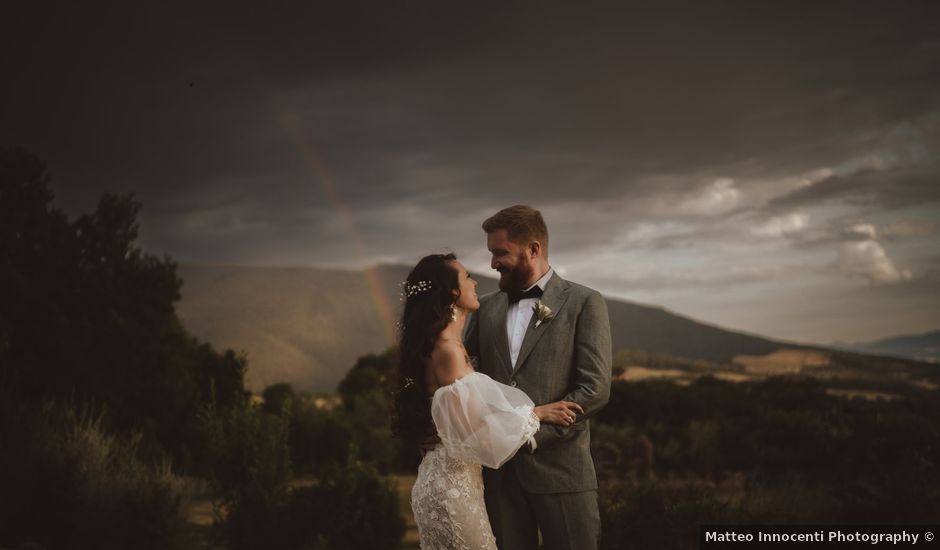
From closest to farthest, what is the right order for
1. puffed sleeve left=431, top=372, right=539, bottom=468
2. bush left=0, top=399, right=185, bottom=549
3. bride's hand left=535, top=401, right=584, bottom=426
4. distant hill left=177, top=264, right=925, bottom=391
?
1. puffed sleeve left=431, top=372, right=539, bottom=468
2. bride's hand left=535, top=401, right=584, bottom=426
3. bush left=0, top=399, right=185, bottom=549
4. distant hill left=177, top=264, right=925, bottom=391

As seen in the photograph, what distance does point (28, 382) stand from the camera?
13469 millimetres

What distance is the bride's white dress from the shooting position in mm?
3623

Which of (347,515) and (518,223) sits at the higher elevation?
(518,223)

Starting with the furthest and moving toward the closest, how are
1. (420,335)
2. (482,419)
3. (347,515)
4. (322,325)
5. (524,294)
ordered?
(322,325) → (347,515) → (524,294) → (420,335) → (482,419)

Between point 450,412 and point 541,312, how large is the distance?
0.75 metres

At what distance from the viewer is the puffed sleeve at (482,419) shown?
3609mm

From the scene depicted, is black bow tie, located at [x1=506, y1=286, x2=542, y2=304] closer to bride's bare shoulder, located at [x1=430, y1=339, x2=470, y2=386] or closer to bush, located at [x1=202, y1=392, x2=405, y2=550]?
bride's bare shoulder, located at [x1=430, y1=339, x2=470, y2=386]

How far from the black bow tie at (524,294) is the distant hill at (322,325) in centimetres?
2977

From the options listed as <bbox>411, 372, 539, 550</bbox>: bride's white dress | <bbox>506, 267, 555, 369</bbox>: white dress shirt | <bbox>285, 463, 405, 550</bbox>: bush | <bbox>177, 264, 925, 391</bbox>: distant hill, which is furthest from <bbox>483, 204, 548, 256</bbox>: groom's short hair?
<bbox>177, 264, 925, 391</bbox>: distant hill

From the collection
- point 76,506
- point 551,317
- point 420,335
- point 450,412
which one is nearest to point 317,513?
point 76,506

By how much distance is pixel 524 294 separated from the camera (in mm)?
4207

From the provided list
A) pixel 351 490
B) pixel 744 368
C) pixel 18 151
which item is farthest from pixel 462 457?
pixel 744 368

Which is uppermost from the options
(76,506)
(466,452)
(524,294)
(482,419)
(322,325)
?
(322,325)

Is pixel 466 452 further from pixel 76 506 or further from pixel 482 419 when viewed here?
pixel 76 506
